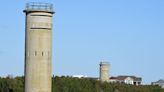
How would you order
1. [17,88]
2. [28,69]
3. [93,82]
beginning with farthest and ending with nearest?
1. [93,82]
2. [17,88]
3. [28,69]

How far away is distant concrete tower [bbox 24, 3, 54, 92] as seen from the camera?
1720 inches

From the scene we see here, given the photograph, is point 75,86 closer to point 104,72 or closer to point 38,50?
point 104,72

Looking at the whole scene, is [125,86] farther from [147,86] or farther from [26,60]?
[26,60]

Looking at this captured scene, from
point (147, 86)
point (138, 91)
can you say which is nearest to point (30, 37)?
point (138, 91)

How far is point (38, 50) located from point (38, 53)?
227 millimetres

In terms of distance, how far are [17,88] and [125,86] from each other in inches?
1378

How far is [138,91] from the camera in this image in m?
110

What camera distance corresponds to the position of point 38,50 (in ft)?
144

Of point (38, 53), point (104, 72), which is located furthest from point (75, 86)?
point (38, 53)

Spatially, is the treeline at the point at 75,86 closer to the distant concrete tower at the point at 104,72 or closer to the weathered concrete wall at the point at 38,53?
the distant concrete tower at the point at 104,72

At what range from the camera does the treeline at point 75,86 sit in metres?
85.4

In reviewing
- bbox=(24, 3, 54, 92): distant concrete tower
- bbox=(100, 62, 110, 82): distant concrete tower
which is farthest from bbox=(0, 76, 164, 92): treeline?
bbox=(24, 3, 54, 92): distant concrete tower

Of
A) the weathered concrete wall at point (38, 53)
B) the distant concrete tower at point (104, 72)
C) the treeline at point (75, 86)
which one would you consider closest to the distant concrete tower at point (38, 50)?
the weathered concrete wall at point (38, 53)

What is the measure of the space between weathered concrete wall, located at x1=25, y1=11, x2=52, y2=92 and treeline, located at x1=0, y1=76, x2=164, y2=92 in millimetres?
36452
